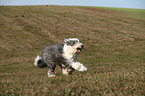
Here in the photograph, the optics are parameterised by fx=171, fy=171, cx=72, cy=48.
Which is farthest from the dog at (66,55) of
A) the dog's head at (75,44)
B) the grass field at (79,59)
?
the grass field at (79,59)

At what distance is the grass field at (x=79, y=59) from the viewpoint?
4219 mm

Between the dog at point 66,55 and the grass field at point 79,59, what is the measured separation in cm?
35

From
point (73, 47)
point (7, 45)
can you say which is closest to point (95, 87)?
point (73, 47)

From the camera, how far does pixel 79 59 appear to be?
14953 mm

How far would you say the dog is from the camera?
571cm

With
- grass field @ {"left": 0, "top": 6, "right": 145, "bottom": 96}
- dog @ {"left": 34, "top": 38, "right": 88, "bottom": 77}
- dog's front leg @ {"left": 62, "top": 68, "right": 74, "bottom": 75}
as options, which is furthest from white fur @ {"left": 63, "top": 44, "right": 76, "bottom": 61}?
grass field @ {"left": 0, "top": 6, "right": 145, "bottom": 96}

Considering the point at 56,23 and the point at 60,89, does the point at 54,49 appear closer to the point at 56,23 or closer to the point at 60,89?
the point at 60,89

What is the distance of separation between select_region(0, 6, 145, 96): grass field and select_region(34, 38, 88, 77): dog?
0.35m

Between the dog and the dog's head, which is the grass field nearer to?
the dog

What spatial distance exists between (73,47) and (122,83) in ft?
6.73

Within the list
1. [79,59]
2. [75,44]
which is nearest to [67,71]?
[75,44]

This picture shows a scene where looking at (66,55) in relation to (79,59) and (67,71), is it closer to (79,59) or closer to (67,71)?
(67,71)

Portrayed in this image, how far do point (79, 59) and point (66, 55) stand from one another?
9285 millimetres

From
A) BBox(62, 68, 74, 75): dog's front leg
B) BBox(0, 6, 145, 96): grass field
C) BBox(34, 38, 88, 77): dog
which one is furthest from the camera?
BBox(62, 68, 74, 75): dog's front leg
